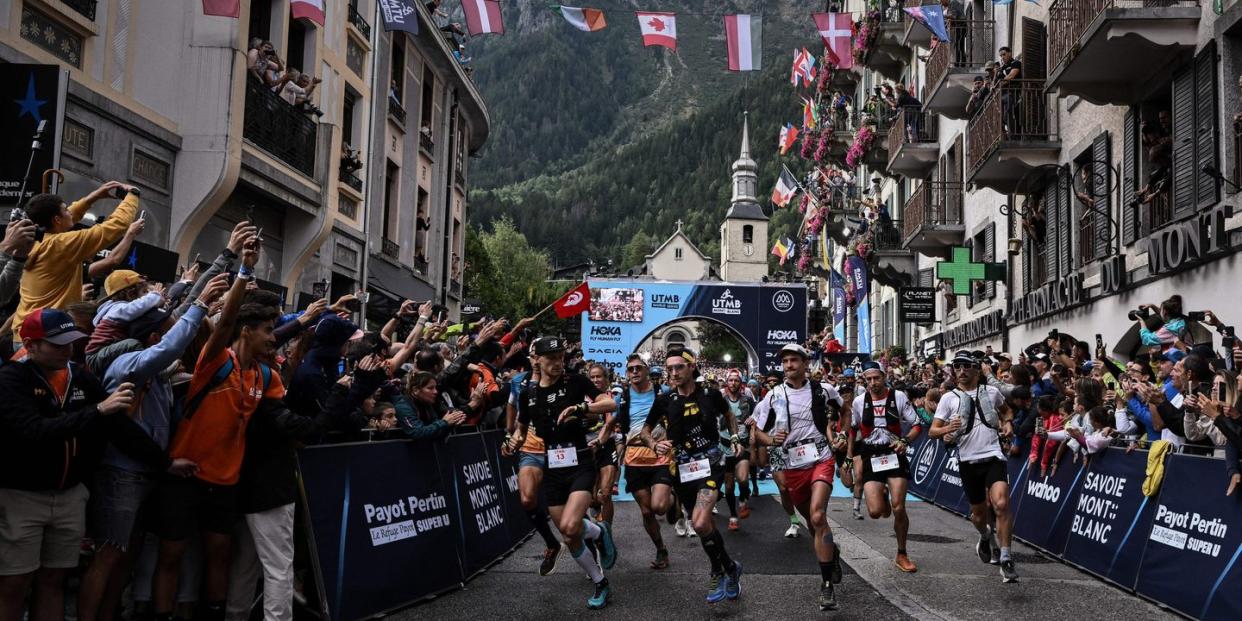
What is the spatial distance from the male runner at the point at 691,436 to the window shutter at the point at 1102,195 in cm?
924

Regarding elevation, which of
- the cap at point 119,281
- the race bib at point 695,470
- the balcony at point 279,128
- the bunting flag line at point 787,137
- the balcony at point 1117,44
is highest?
the bunting flag line at point 787,137

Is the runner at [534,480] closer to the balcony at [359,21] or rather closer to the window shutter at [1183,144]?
the window shutter at [1183,144]

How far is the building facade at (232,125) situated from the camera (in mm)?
12914

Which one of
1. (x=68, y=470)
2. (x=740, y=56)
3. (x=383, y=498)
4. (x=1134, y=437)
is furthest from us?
(x=740, y=56)

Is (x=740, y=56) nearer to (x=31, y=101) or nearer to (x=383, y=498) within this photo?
(x=31, y=101)

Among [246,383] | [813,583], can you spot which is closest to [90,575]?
[246,383]

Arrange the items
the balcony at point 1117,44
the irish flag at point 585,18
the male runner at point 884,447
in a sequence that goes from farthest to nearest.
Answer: the irish flag at point 585,18 → the balcony at point 1117,44 → the male runner at point 884,447

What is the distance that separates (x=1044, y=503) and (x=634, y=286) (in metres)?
34.3

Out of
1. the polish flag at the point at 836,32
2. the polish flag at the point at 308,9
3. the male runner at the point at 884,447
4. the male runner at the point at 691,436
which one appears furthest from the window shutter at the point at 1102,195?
the polish flag at the point at 308,9

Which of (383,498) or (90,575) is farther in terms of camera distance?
(383,498)

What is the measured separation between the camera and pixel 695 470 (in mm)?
9031

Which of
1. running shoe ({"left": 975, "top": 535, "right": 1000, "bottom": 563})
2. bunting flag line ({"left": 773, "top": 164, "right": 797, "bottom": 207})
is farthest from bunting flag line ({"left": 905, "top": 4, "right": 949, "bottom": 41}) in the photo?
bunting flag line ({"left": 773, "top": 164, "right": 797, "bottom": 207})

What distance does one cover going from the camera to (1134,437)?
396 inches

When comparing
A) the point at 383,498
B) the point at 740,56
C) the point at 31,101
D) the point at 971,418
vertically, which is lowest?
the point at 383,498
